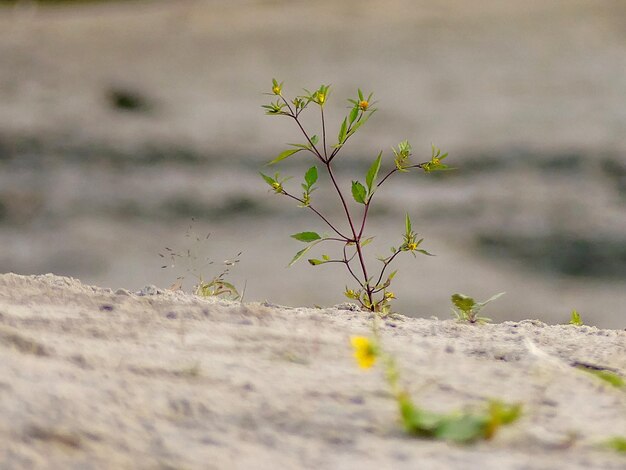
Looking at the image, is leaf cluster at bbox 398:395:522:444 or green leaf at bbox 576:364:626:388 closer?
leaf cluster at bbox 398:395:522:444

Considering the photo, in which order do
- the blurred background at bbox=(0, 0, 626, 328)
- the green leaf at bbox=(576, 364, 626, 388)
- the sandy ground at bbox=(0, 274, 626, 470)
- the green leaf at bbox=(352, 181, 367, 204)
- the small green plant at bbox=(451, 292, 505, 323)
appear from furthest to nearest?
the blurred background at bbox=(0, 0, 626, 328), the green leaf at bbox=(352, 181, 367, 204), the small green plant at bbox=(451, 292, 505, 323), the green leaf at bbox=(576, 364, 626, 388), the sandy ground at bbox=(0, 274, 626, 470)

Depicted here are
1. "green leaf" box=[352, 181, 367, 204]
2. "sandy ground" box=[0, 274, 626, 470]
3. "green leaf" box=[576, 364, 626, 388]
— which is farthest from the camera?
"green leaf" box=[352, 181, 367, 204]

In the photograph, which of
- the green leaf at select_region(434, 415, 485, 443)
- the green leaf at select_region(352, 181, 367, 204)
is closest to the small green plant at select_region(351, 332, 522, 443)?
the green leaf at select_region(434, 415, 485, 443)

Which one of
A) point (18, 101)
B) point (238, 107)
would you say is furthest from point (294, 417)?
point (18, 101)

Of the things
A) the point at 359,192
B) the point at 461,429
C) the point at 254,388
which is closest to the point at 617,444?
the point at 461,429

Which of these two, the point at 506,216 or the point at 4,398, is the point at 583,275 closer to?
the point at 506,216

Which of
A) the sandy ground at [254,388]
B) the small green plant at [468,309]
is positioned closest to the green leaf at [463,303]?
the small green plant at [468,309]

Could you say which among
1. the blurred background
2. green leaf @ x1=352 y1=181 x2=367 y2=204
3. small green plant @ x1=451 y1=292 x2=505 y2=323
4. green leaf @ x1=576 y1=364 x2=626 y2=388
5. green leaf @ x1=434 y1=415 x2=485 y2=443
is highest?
the blurred background

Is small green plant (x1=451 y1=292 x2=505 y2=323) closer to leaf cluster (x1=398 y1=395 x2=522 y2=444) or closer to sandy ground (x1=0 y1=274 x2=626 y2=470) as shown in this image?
sandy ground (x1=0 y1=274 x2=626 y2=470)
